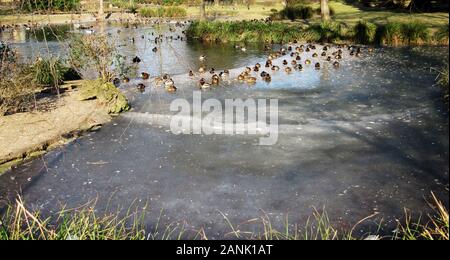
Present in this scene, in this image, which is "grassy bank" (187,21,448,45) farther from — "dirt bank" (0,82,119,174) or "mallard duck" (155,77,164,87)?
"dirt bank" (0,82,119,174)

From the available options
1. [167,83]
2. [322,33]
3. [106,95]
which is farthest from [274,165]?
[322,33]

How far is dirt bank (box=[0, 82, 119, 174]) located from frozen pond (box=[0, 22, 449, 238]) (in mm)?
459

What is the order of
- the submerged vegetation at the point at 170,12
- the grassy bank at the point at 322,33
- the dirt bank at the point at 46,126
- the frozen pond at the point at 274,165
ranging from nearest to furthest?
the frozen pond at the point at 274,165, the dirt bank at the point at 46,126, the grassy bank at the point at 322,33, the submerged vegetation at the point at 170,12

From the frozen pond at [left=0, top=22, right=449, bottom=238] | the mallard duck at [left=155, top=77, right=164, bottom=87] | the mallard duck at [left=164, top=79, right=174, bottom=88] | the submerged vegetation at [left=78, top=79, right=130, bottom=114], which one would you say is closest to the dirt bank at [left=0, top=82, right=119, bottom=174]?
the submerged vegetation at [left=78, top=79, right=130, bottom=114]

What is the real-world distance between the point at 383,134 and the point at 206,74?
29.6ft

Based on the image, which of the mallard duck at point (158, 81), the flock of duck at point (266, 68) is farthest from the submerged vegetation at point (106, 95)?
the mallard duck at point (158, 81)

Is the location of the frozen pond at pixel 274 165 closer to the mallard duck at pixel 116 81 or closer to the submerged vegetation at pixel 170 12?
the mallard duck at pixel 116 81

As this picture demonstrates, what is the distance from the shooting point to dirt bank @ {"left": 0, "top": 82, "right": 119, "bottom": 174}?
9.13 meters

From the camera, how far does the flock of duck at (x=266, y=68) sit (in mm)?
14664

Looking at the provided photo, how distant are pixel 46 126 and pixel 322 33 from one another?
18.1m

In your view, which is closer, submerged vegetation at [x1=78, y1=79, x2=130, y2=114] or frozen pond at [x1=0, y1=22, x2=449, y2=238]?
frozen pond at [x1=0, y1=22, x2=449, y2=238]

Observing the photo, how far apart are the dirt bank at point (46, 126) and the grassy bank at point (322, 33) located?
15262 millimetres
